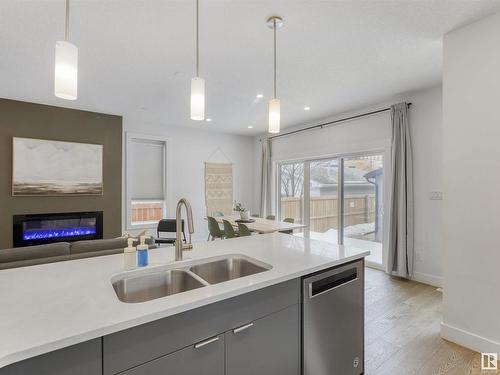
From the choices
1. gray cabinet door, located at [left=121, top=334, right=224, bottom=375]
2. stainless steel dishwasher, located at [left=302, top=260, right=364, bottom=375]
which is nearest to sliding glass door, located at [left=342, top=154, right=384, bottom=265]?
stainless steel dishwasher, located at [left=302, top=260, right=364, bottom=375]

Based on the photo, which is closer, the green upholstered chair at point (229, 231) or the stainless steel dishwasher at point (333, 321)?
the stainless steel dishwasher at point (333, 321)

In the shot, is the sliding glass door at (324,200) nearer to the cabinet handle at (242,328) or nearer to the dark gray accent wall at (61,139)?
the dark gray accent wall at (61,139)

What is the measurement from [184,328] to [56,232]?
4.47 m

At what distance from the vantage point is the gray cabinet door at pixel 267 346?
1219 millimetres

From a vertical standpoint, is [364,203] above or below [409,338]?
above

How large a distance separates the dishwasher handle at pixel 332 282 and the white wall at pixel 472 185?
1.18 metres

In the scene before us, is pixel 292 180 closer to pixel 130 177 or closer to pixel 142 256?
pixel 130 177

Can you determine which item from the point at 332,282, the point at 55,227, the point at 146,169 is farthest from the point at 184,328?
the point at 146,169

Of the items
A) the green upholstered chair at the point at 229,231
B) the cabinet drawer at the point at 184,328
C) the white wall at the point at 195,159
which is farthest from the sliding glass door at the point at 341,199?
the cabinet drawer at the point at 184,328

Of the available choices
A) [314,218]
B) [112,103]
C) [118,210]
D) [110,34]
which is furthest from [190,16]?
[314,218]

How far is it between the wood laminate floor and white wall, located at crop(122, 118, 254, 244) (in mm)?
3969

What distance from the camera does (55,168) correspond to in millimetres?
4457

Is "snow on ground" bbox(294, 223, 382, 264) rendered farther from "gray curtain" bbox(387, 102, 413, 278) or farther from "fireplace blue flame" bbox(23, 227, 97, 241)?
"fireplace blue flame" bbox(23, 227, 97, 241)
